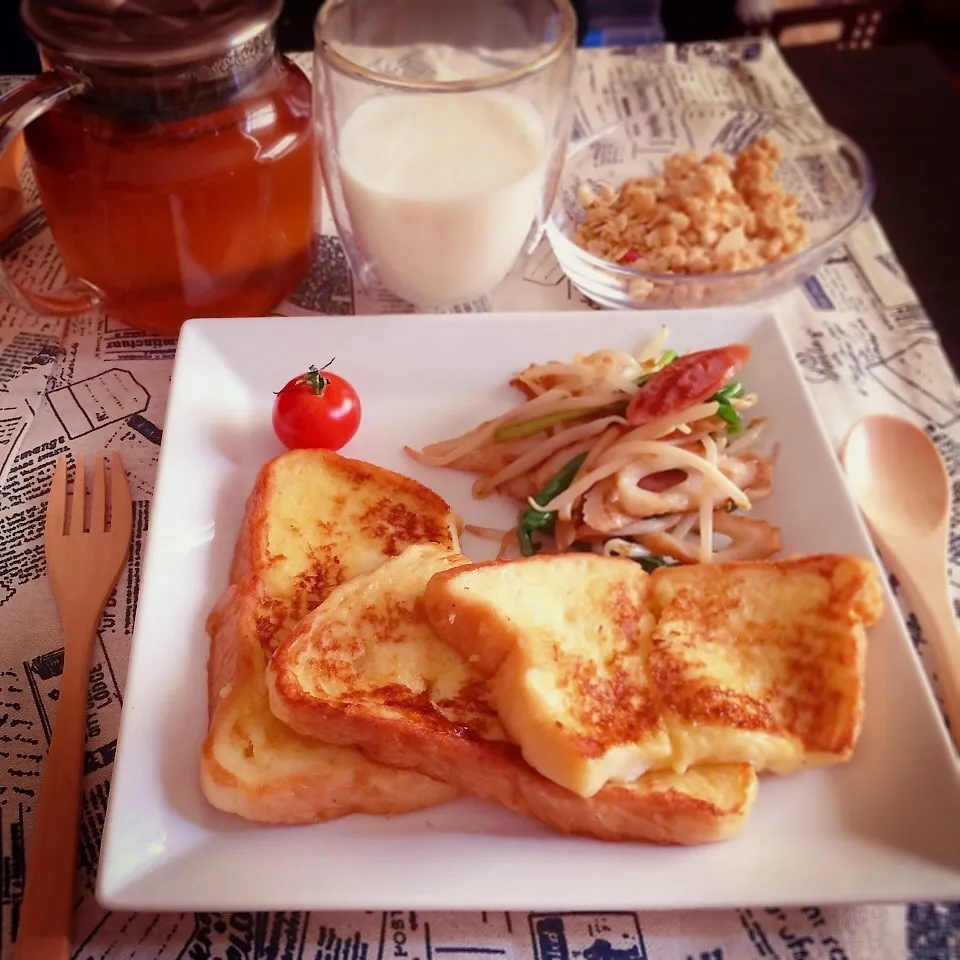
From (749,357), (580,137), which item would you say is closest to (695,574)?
(749,357)

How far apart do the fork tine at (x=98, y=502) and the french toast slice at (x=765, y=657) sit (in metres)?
1.20

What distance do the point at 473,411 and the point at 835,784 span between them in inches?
44.7

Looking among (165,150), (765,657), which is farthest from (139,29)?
(765,657)

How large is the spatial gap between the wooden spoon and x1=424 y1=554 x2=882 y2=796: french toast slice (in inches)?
11.6

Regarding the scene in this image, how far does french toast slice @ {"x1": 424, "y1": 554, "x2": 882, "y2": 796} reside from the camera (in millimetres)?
1387

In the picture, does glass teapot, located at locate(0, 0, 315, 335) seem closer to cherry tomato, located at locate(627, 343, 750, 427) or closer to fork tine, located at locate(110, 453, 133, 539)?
fork tine, located at locate(110, 453, 133, 539)

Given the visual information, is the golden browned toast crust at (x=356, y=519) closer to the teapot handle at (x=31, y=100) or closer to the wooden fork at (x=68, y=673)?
the wooden fork at (x=68, y=673)

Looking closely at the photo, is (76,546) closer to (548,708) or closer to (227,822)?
(227,822)

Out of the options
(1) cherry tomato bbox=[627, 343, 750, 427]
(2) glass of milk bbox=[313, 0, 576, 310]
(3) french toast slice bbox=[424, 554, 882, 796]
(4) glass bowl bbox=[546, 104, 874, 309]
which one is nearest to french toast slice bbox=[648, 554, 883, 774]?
(3) french toast slice bbox=[424, 554, 882, 796]

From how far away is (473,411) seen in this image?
7.00ft

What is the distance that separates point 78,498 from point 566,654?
3.81 feet

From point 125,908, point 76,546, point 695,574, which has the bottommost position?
point 76,546

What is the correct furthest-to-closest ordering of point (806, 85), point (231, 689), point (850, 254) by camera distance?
point (806, 85), point (850, 254), point (231, 689)

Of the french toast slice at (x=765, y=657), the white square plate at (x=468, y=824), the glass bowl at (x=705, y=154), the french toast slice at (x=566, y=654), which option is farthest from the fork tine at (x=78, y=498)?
the glass bowl at (x=705, y=154)
